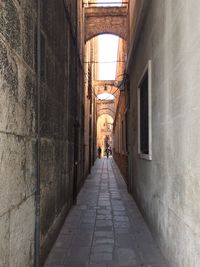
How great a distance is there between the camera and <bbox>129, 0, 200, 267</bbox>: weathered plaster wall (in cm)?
288

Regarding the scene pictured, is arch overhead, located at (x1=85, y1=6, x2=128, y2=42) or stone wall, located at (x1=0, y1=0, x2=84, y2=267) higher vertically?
arch overhead, located at (x1=85, y1=6, x2=128, y2=42)

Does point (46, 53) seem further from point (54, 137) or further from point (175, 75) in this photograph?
point (175, 75)

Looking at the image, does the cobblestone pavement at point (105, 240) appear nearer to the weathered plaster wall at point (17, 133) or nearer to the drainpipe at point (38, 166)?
the drainpipe at point (38, 166)

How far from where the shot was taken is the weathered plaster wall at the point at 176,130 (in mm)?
2875

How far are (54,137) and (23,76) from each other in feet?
6.96

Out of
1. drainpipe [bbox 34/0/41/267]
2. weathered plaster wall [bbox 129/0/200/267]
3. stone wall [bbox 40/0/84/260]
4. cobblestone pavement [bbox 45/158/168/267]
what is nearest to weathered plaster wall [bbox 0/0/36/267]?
drainpipe [bbox 34/0/41/267]

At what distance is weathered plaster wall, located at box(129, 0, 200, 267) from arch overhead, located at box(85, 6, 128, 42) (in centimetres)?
974

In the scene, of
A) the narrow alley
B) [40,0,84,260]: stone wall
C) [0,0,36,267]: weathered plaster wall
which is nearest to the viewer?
[0,0,36,267]: weathered plaster wall

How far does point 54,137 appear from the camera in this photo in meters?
5.09

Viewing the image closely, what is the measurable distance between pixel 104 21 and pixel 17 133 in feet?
42.4

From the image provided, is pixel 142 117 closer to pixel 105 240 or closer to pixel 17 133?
pixel 105 240

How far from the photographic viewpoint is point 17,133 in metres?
2.82

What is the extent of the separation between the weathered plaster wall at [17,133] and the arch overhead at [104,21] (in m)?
11.6

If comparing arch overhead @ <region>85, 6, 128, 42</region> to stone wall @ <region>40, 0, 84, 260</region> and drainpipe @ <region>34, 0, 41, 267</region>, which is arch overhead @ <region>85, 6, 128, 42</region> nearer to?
stone wall @ <region>40, 0, 84, 260</region>
